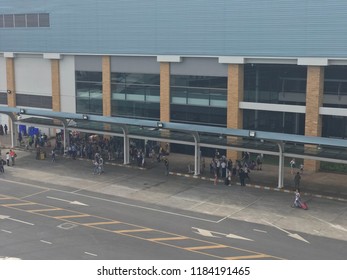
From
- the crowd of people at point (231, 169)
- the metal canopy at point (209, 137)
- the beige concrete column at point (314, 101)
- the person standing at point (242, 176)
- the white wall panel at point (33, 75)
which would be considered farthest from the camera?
the white wall panel at point (33, 75)

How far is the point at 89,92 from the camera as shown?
57906 mm

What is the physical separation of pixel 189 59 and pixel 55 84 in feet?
57.4

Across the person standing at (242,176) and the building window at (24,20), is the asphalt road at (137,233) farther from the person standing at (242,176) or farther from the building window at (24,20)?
the building window at (24,20)

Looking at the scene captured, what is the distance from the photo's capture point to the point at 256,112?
167ft

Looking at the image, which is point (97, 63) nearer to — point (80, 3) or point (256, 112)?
point (80, 3)

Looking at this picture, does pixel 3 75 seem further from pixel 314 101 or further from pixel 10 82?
pixel 314 101

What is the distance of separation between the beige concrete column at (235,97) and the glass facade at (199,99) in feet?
3.57

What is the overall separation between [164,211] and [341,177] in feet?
54.3

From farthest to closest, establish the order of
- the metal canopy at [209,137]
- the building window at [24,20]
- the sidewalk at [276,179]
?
the building window at [24,20] < the sidewalk at [276,179] < the metal canopy at [209,137]

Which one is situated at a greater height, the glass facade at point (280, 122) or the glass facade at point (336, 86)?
the glass facade at point (336, 86)

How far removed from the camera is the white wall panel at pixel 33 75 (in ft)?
200

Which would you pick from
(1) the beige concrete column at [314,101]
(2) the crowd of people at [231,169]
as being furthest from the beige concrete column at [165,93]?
(1) the beige concrete column at [314,101]

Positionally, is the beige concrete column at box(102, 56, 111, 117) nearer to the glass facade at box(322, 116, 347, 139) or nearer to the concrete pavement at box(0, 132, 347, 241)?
the concrete pavement at box(0, 132, 347, 241)

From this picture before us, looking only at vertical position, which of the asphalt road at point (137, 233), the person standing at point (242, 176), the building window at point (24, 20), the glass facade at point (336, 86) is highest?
the building window at point (24, 20)
